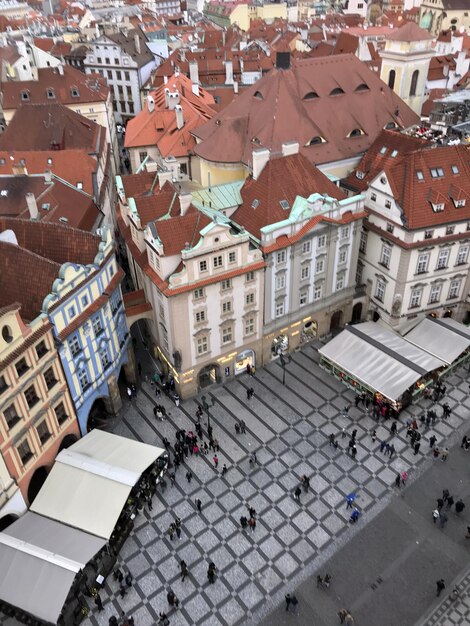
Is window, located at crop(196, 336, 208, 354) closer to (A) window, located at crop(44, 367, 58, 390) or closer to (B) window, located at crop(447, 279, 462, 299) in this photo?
(A) window, located at crop(44, 367, 58, 390)

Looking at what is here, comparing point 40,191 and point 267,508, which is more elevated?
point 40,191

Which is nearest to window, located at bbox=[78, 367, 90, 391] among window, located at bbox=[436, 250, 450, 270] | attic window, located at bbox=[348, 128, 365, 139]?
window, located at bbox=[436, 250, 450, 270]

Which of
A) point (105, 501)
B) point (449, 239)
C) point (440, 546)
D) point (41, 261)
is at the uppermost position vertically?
point (41, 261)

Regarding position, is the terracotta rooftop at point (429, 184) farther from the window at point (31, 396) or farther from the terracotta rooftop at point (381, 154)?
the window at point (31, 396)

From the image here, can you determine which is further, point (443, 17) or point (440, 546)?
point (443, 17)

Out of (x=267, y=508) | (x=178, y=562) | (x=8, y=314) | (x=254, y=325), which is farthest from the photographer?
(x=254, y=325)

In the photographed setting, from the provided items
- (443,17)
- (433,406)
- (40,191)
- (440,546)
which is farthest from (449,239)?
(443,17)

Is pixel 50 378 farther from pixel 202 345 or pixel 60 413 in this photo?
pixel 202 345

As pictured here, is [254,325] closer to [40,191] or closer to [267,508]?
[267,508]
